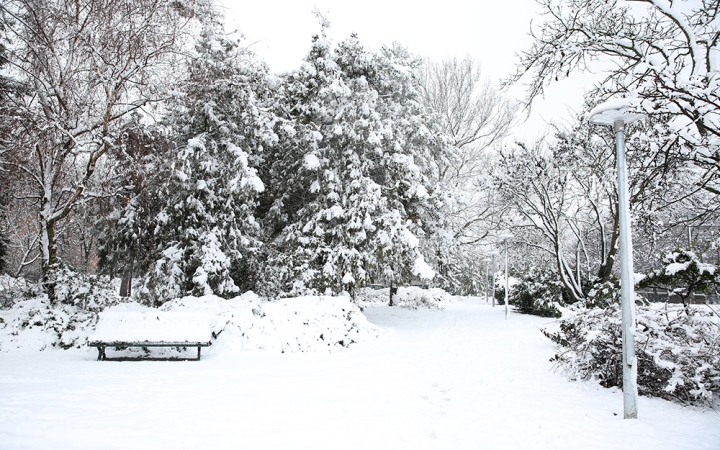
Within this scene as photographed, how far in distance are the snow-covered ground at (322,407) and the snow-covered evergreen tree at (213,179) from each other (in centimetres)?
342

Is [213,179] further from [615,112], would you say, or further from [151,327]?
[615,112]

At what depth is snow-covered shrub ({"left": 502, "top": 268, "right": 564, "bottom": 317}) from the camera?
1819 centimetres

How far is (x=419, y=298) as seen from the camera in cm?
2111

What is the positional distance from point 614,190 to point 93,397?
11.4 m

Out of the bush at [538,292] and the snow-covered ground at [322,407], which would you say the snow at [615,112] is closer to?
the snow-covered ground at [322,407]

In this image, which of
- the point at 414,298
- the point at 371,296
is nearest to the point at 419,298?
the point at 414,298

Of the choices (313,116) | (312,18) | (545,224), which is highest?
(312,18)

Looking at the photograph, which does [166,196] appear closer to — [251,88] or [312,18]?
[251,88]

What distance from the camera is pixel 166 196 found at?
1157cm

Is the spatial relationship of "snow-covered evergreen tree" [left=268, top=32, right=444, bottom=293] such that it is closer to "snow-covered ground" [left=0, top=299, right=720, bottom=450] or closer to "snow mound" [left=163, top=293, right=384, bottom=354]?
"snow mound" [left=163, top=293, right=384, bottom=354]

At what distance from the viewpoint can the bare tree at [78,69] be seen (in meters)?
8.54

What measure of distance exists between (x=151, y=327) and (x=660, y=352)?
27.8ft

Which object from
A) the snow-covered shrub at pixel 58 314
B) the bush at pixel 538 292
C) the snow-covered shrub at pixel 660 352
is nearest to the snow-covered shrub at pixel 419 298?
the bush at pixel 538 292

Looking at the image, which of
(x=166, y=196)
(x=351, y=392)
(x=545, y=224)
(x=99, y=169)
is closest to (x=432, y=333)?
(x=545, y=224)
